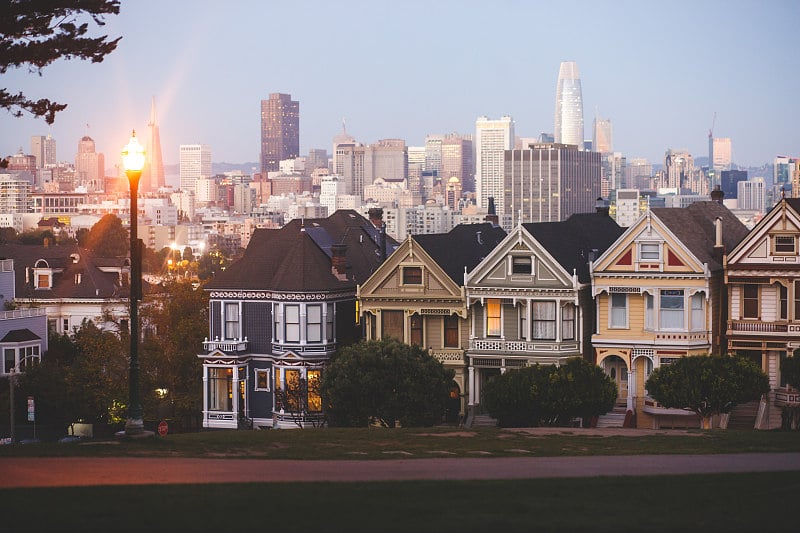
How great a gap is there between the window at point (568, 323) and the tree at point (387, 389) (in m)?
5.58

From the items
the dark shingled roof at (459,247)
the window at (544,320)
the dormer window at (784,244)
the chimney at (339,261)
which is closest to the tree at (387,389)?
the window at (544,320)

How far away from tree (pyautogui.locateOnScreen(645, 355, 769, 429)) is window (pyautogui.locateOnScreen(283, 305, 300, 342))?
14.9 metres

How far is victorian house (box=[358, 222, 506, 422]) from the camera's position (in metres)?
53.1

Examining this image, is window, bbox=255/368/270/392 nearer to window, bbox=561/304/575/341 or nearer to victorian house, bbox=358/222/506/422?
victorian house, bbox=358/222/506/422

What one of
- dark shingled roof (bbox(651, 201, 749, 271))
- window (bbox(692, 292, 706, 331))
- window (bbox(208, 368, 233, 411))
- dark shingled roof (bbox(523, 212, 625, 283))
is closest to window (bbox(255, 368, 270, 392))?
window (bbox(208, 368, 233, 411))

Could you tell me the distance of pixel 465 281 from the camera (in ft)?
173

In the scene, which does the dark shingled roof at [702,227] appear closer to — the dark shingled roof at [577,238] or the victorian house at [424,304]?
the dark shingled roof at [577,238]

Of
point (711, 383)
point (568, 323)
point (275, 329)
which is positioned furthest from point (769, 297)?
point (275, 329)

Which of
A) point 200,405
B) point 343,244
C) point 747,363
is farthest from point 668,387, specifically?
point 200,405

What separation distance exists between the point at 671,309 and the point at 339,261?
13.5 m

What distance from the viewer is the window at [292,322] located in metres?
56.0

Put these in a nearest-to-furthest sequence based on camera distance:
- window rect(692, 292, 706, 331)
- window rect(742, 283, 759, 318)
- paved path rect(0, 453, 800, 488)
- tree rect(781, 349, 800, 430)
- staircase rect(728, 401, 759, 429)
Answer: paved path rect(0, 453, 800, 488), tree rect(781, 349, 800, 430), staircase rect(728, 401, 759, 429), window rect(742, 283, 759, 318), window rect(692, 292, 706, 331)

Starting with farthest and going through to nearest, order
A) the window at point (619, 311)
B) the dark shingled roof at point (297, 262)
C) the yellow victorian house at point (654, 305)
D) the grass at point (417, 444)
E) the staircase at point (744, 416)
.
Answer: the dark shingled roof at point (297, 262) → the window at point (619, 311) → the yellow victorian house at point (654, 305) → the staircase at point (744, 416) → the grass at point (417, 444)

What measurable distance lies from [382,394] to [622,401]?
8.86 m
